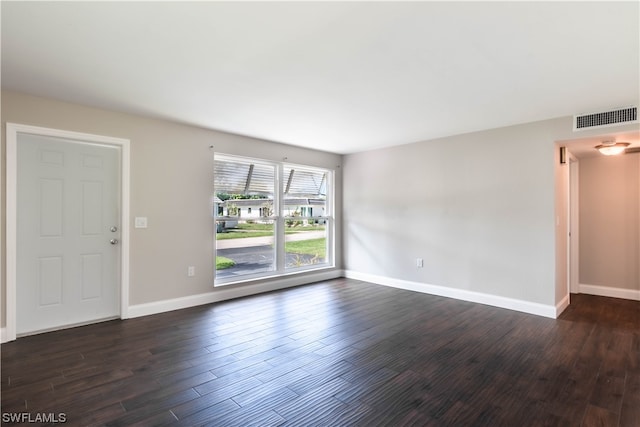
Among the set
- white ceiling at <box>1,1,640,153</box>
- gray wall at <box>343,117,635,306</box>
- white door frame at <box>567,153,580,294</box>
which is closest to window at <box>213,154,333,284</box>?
gray wall at <box>343,117,635,306</box>

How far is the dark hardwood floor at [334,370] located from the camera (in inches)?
80.5

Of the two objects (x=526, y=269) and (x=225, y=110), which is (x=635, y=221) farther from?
(x=225, y=110)

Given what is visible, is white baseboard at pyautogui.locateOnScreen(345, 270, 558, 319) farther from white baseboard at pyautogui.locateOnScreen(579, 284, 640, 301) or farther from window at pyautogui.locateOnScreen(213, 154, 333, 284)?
white baseboard at pyautogui.locateOnScreen(579, 284, 640, 301)

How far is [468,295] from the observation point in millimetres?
4688

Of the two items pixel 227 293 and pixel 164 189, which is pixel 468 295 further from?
pixel 164 189

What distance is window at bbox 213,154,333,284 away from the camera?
4.89 m

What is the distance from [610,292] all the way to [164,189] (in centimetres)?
672

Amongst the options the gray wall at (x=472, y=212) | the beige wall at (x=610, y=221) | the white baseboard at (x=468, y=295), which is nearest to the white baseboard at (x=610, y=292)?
the beige wall at (x=610, y=221)

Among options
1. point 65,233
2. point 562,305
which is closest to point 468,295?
point 562,305

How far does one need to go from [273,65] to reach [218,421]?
8.29ft

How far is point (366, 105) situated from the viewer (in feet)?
11.5

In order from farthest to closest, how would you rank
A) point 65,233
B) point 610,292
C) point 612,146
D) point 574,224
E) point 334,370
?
point 574,224
point 610,292
point 612,146
point 65,233
point 334,370

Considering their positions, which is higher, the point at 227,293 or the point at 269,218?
the point at 269,218

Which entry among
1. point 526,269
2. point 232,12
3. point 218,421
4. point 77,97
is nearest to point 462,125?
point 526,269
